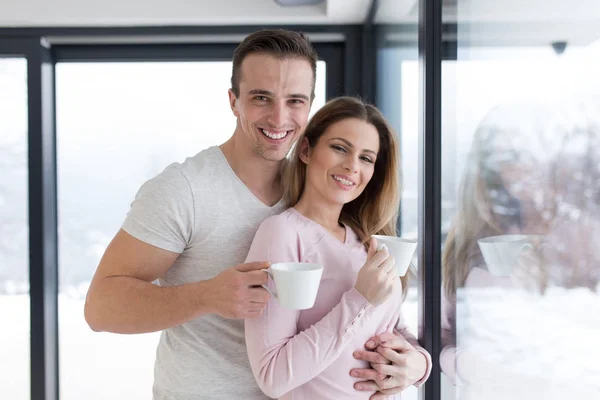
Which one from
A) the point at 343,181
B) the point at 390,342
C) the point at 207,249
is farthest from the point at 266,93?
the point at 390,342

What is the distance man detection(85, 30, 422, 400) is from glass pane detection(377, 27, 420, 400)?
27cm

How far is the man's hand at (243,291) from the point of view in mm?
986

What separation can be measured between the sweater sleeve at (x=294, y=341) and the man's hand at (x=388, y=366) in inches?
4.7

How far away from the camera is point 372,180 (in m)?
1.38

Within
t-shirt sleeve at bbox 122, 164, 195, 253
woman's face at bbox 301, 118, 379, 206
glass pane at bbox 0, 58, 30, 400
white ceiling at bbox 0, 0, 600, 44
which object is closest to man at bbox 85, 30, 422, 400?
t-shirt sleeve at bbox 122, 164, 195, 253

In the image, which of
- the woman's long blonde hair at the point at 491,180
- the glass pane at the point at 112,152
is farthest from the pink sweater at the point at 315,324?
the glass pane at the point at 112,152

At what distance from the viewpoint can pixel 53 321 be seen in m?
2.65

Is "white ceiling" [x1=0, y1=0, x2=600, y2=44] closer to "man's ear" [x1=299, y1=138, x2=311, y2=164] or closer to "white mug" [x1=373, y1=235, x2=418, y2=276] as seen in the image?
"man's ear" [x1=299, y1=138, x2=311, y2=164]

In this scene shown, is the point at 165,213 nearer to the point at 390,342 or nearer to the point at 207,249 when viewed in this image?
the point at 207,249

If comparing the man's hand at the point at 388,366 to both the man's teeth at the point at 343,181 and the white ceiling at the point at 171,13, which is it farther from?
the white ceiling at the point at 171,13

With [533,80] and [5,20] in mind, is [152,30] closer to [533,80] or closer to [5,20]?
[5,20]

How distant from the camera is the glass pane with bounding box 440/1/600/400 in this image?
20.8 inches

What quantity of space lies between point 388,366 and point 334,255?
27 cm

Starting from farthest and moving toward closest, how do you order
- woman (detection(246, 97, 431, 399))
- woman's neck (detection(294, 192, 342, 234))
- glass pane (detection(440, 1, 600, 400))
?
woman's neck (detection(294, 192, 342, 234)) → woman (detection(246, 97, 431, 399)) → glass pane (detection(440, 1, 600, 400))
